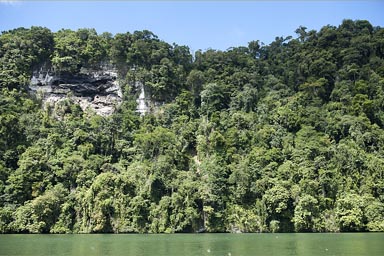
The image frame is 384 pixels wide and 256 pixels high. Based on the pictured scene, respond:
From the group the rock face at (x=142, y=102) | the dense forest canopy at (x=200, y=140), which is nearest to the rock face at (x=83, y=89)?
the dense forest canopy at (x=200, y=140)

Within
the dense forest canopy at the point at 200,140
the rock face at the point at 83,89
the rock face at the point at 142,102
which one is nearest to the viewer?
the dense forest canopy at the point at 200,140

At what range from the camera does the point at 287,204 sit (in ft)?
144

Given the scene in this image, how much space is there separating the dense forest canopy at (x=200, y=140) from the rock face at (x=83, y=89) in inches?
54.3

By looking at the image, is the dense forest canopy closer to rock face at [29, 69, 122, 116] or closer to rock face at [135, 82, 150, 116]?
rock face at [135, 82, 150, 116]

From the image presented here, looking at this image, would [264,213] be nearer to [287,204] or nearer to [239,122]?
[287,204]

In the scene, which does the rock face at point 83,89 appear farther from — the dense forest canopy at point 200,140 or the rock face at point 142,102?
the rock face at point 142,102

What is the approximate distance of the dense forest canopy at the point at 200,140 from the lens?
44.8m

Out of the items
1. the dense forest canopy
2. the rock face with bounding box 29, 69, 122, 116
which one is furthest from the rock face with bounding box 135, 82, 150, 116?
the rock face with bounding box 29, 69, 122, 116

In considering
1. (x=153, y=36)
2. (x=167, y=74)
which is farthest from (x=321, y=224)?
(x=153, y=36)

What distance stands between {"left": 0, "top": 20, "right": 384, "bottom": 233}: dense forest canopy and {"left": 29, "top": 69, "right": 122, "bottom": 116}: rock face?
4.53ft

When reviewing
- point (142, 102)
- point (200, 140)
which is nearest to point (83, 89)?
point (142, 102)

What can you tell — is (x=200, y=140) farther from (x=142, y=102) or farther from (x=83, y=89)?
(x=83, y=89)

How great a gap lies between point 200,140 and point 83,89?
75.1 ft

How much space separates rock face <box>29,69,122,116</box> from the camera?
64938 millimetres
